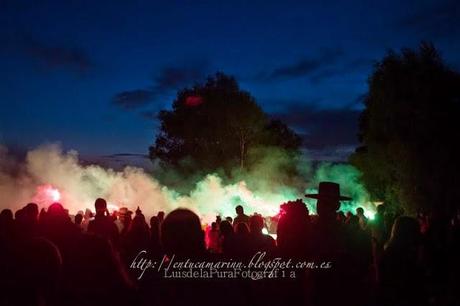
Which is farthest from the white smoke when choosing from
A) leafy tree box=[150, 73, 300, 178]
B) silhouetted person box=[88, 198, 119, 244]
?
silhouetted person box=[88, 198, 119, 244]

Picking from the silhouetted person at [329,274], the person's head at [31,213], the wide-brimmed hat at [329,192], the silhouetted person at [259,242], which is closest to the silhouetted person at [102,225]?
the person's head at [31,213]

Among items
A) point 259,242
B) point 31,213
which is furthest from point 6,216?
point 259,242

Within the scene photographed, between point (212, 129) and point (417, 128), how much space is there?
69.7 ft

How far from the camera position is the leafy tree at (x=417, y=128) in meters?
24.8

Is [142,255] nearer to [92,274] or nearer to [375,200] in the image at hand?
[92,274]

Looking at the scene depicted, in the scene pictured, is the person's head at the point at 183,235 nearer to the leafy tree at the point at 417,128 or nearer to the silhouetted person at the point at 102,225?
the silhouetted person at the point at 102,225

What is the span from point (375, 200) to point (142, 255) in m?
29.4

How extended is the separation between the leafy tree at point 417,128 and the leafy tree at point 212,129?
15670 millimetres

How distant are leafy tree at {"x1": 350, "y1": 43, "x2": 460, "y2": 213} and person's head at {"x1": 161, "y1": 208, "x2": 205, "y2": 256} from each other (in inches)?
890

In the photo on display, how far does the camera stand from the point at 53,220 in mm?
6695

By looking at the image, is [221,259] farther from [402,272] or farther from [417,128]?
[417,128]

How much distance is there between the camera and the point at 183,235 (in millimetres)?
3332

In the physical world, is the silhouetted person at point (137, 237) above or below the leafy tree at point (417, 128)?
below

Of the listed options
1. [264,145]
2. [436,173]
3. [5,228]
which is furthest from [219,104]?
[5,228]
